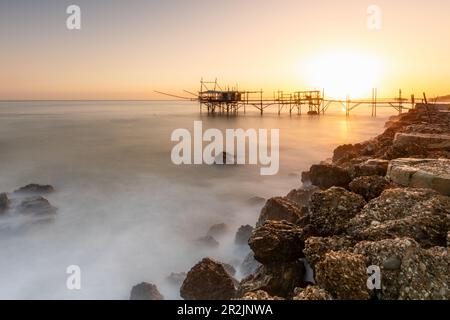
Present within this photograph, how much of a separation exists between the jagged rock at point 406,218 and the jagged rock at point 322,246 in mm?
286

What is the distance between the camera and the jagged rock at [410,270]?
145 inches

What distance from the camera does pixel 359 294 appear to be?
378cm

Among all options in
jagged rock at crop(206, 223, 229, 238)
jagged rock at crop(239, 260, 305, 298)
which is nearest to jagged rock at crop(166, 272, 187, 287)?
jagged rock at crop(206, 223, 229, 238)

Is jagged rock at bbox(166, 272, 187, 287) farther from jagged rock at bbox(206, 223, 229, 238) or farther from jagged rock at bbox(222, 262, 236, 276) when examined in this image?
jagged rock at bbox(206, 223, 229, 238)

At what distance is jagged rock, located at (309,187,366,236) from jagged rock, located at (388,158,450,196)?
1.54m

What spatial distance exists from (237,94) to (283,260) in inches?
2448

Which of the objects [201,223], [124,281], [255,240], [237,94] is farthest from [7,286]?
[237,94]

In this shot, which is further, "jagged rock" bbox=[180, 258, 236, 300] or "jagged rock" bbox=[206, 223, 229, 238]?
"jagged rock" bbox=[206, 223, 229, 238]

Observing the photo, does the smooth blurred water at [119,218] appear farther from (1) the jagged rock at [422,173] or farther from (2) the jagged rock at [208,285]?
(1) the jagged rock at [422,173]

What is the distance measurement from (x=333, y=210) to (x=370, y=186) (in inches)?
58.3

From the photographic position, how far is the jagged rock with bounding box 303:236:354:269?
4.62m

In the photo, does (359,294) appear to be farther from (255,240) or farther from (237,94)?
(237,94)

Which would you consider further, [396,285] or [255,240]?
[255,240]

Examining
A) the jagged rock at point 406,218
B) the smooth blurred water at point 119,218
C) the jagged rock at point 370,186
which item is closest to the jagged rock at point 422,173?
the jagged rock at point 370,186
